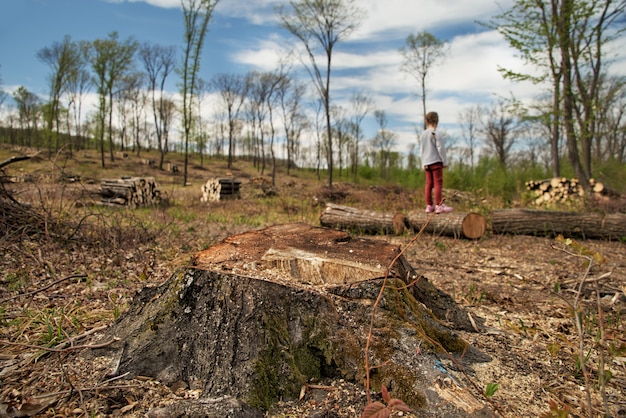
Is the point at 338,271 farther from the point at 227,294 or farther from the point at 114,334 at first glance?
the point at 114,334

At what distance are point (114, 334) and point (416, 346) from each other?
178cm

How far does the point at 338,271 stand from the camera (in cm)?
211

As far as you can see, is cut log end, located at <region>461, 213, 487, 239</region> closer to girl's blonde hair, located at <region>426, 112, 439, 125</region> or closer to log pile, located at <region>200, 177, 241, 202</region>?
girl's blonde hair, located at <region>426, 112, 439, 125</region>

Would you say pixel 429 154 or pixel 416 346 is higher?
pixel 429 154

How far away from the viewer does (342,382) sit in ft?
6.10

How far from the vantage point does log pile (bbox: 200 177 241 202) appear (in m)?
14.8

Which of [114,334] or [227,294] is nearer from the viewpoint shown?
[227,294]

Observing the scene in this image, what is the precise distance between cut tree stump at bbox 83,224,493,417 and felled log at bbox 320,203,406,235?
5348 millimetres

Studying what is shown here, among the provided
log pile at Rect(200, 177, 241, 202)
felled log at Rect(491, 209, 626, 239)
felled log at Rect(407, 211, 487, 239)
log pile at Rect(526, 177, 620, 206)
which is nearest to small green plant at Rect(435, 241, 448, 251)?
felled log at Rect(407, 211, 487, 239)

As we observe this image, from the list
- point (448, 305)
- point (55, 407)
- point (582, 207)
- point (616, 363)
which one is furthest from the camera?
point (582, 207)

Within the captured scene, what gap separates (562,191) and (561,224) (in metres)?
5.57

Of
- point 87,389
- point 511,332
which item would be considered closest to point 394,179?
point 511,332

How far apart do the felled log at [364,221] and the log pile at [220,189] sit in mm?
7981

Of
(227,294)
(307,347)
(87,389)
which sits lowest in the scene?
(87,389)
